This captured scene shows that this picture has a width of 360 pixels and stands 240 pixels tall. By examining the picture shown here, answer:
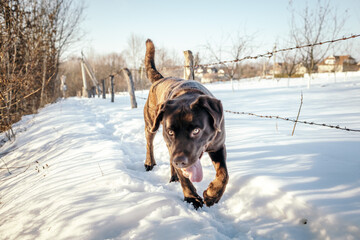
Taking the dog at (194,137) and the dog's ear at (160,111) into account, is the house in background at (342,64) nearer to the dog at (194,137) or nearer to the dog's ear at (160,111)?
Answer: the dog at (194,137)

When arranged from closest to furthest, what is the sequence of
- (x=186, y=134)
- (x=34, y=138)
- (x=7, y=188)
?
(x=186, y=134) → (x=7, y=188) → (x=34, y=138)

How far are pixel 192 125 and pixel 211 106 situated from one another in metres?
0.27

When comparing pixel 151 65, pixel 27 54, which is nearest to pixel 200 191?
pixel 151 65

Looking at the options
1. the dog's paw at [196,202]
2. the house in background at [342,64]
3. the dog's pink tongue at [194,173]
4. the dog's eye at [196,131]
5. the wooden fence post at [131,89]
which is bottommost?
the dog's paw at [196,202]

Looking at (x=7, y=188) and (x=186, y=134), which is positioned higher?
(x=186, y=134)

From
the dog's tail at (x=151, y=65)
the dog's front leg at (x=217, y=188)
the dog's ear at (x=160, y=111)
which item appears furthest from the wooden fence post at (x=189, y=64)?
the dog's front leg at (x=217, y=188)

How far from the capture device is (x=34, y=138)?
4957 millimetres

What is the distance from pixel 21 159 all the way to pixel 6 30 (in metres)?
3.17

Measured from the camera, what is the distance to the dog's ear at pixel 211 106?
1.73 meters

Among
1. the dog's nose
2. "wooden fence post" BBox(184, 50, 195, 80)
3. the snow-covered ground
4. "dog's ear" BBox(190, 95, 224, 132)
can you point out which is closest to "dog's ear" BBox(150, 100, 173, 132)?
"dog's ear" BBox(190, 95, 224, 132)

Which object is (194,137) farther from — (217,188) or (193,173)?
(217,188)

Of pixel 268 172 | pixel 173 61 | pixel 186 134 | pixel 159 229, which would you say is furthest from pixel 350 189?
pixel 173 61

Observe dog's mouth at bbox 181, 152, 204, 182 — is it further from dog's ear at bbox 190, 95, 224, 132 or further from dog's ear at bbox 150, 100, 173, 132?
dog's ear at bbox 150, 100, 173, 132

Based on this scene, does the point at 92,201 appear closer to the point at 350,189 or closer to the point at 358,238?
the point at 358,238
